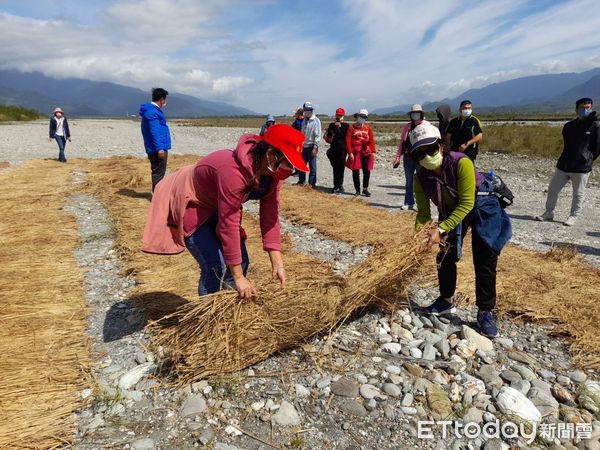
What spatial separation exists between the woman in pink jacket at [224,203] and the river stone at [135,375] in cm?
69

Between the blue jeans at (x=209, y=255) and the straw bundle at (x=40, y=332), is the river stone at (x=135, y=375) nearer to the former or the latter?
the straw bundle at (x=40, y=332)

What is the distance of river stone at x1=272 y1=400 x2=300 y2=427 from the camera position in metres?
2.70

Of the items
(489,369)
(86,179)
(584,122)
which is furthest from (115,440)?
(86,179)

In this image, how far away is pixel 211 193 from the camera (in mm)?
2916

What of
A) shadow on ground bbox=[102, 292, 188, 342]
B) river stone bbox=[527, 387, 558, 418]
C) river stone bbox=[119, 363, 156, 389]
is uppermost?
shadow on ground bbox=[102, 292, 188, 342]

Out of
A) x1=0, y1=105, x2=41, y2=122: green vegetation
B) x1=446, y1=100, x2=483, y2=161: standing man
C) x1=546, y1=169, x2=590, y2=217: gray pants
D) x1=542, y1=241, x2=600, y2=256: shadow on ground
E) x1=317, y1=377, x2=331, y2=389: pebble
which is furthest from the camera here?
x1=0, y1=105, x2=41, y2=122: green vegetation

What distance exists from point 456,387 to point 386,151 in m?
20.1

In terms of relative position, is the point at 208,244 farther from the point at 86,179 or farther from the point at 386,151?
the point at 386,151

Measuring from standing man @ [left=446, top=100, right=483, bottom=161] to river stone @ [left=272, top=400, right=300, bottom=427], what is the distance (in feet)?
22.1

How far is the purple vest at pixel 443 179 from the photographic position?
331cm

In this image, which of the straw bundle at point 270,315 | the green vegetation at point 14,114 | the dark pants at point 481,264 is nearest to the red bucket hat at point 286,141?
the straw bundle at point 270,315

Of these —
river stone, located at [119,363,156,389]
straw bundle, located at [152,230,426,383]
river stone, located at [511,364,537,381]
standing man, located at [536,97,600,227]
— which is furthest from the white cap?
standing man, located at [536,97,600,227]

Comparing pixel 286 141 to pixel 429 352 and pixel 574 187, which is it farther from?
pixel 574 187

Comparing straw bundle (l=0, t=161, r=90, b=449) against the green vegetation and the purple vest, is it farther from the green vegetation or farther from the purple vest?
the green vegetation
